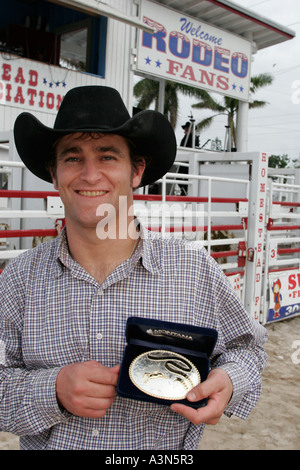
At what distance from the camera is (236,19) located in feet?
32.7

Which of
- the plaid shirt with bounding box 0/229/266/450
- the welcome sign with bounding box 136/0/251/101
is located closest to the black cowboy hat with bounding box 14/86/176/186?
the plaid shirt with bounding box 0/229/266/450

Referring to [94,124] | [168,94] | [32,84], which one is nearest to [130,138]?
[94,124]

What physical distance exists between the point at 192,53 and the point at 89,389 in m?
9.25

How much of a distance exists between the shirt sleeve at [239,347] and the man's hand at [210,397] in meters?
0.12

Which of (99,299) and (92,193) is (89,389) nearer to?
(99,299)

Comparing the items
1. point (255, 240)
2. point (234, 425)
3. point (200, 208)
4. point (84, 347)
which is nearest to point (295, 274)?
point (255, 240)

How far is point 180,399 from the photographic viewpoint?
3.90ft

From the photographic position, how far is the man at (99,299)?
4.36 feet

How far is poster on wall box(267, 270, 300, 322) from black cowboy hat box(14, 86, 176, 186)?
4944mm

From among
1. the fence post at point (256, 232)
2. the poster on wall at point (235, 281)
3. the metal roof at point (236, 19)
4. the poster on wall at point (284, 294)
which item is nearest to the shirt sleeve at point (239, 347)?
the poster on wall at point (235, 281)

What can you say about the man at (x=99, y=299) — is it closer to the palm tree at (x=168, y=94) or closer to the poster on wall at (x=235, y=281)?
the poster on wall at (x=235, y=281)

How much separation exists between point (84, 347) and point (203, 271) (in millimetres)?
440

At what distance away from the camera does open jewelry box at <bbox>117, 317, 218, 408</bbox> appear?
121 centimetres

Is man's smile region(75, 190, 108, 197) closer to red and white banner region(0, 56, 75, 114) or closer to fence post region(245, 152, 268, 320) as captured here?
fence post region(245, 152, 268, 320)
